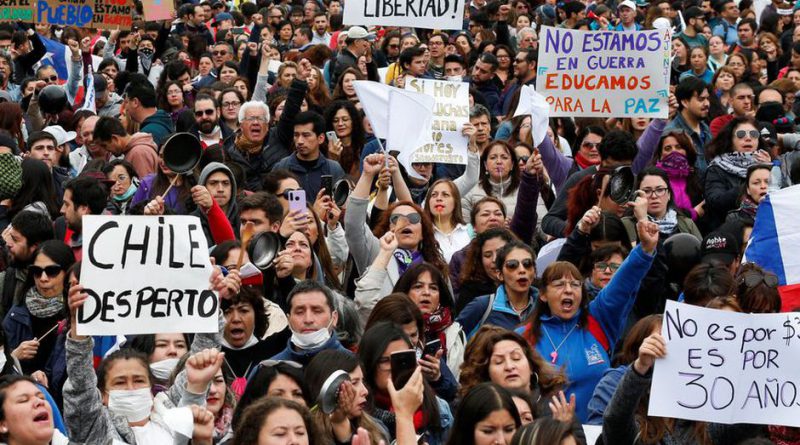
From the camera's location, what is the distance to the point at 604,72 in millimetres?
12062

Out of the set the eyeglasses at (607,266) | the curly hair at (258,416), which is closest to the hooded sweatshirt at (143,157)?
the eyeglasses at (607,266)

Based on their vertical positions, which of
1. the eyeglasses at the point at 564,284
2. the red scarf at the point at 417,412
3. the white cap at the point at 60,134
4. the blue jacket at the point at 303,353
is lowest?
the red scarf at the point at 417,412

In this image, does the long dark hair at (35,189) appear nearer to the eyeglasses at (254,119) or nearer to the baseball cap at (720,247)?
the eyeglasses at (254,119)

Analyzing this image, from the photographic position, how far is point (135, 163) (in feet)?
38.3

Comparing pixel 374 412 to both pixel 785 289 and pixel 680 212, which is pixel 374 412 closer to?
pixel 785 289

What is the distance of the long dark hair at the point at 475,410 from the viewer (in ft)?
21.8

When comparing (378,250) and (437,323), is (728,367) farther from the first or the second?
(378,250)

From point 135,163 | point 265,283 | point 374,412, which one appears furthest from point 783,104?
point 374,412

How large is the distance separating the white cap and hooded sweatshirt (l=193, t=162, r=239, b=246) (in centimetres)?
290

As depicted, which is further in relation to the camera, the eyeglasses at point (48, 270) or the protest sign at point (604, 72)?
the protest sign at point (604, 72)

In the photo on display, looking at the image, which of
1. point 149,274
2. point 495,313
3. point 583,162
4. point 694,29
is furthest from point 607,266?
point 694,29

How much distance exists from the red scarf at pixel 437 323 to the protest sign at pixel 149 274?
1517 millimetres

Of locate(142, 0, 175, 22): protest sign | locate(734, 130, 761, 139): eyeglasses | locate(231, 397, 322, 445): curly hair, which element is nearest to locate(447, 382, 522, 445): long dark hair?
locate(231, 397, 322, 445): curly hair

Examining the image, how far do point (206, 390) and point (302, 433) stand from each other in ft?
2.39
